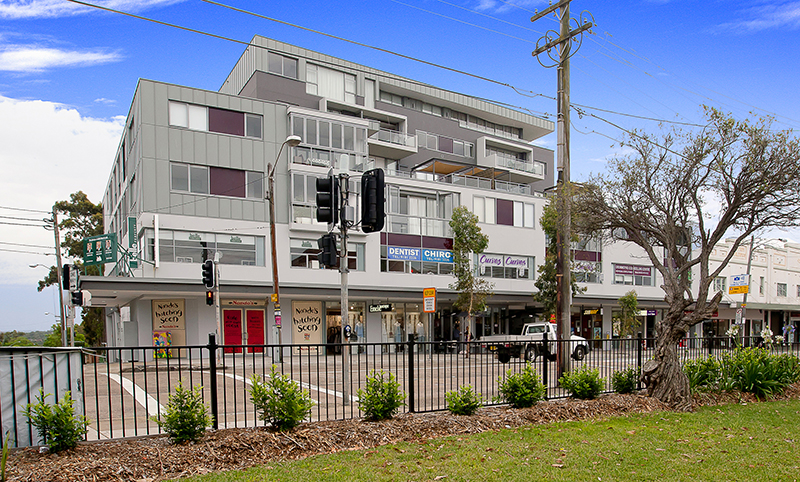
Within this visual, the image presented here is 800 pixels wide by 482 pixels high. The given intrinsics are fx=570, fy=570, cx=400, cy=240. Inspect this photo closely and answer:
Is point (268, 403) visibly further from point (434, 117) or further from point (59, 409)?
point (434, 117)

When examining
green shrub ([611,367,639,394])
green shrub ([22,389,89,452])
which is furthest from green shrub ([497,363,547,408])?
green shrub ([22,389,89,452])

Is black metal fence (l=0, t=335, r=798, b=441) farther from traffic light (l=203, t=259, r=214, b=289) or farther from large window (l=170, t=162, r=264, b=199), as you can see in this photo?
large window (l=170, t=162, r=264, b=199)

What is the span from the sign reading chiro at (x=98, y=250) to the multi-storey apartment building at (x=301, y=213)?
1413 millimetres

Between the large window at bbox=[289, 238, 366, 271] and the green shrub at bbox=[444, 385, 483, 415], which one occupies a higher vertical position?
the large window at bbox=[289, 238, 366, 271]

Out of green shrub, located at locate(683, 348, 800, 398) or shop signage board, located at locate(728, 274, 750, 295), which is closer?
green shrub, located at locate(683, 348, 800, 398)

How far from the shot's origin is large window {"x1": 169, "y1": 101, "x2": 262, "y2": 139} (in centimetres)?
2917

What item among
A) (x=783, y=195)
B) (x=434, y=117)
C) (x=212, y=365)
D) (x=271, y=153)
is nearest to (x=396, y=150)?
(x=434, y=117)

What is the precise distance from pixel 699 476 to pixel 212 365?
578 cm

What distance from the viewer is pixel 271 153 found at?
1241 inches

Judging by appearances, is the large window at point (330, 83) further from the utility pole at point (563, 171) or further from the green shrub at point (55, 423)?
the green shrub at point (55, 423)

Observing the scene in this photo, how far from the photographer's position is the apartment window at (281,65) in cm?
3600

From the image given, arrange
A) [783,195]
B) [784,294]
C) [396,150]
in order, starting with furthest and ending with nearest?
[784,294], [396,150], [783,195]

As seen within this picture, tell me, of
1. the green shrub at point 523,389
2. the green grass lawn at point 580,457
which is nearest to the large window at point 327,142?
the green shrub at point 523,389

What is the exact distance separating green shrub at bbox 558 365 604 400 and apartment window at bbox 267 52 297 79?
101 feet
